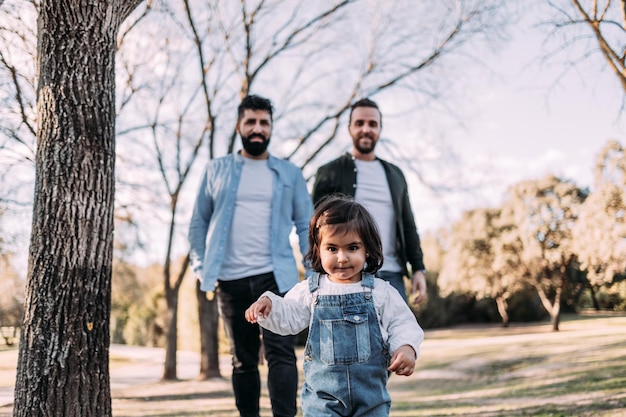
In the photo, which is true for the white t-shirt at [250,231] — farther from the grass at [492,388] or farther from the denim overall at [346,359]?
the grass at [492,388]

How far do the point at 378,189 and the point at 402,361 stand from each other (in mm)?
2190

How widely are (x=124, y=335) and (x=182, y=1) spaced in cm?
1605

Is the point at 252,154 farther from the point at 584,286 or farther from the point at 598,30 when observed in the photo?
the point at 584,286

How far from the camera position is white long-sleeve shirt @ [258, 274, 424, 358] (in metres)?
2.64

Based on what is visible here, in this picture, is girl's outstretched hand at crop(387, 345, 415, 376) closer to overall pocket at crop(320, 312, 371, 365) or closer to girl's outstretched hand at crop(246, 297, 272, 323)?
overall pocket at crop(320, 312, 371, 365)

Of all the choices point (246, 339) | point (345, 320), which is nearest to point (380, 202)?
point (246, 339)

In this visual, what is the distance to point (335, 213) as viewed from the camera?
2734mm

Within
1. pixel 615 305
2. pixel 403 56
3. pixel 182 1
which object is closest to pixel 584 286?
pixel 615 305

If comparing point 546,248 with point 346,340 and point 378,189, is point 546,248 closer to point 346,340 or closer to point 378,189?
point 378,189

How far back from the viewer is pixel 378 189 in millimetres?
4469

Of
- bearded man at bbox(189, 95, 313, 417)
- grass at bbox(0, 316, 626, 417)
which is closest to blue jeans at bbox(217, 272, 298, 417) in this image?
bearded man at bbox(189, 95, 313, 417)

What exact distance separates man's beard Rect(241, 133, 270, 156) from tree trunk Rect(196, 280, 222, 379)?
9.73 metres

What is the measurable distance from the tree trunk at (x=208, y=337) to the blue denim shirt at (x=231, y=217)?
9.56 metres

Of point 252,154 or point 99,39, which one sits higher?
point 99,39
